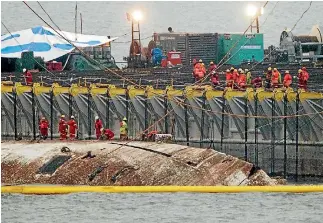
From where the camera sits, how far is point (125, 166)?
198 ft

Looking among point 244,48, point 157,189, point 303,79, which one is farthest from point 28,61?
point 157,189

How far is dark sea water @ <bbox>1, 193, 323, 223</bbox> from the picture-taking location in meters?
52.9

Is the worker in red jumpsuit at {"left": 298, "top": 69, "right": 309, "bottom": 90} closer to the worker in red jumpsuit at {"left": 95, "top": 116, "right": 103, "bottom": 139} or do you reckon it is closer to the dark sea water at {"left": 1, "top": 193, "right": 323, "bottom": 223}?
the worker in red jumpsuit at {"left": 95, "top": 116, "right": 103, "bottom": 139}

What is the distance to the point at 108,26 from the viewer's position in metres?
182

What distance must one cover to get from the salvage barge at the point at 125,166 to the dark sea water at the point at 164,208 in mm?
1550

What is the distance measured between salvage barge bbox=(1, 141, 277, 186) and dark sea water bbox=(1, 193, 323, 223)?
61.0 inches

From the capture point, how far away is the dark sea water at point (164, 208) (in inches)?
2084

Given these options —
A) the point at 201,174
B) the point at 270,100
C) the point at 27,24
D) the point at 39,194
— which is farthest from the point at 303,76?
the point at 27,24

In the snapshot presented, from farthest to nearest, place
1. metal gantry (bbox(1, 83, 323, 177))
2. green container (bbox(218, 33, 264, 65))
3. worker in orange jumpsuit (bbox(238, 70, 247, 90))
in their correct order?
1. green container (bbox(218, 33, 264, 65))
2. worker in orange jumpsuit (bbox(238, 70, 247, 90))
3. metal gantry (bbox(1, 83, 323, 177))

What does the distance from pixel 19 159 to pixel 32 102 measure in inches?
378

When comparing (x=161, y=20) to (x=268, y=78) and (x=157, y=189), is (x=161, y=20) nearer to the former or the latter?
(x=268, y=78)

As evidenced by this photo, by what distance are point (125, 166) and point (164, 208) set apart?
5.82 meters

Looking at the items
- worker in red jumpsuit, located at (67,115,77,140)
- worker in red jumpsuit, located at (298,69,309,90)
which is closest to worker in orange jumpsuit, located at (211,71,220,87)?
worker in red jumpsuit, located at (298,69,309,90)

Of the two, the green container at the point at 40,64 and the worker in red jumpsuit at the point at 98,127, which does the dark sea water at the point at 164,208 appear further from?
the green container at the point at 40,64
